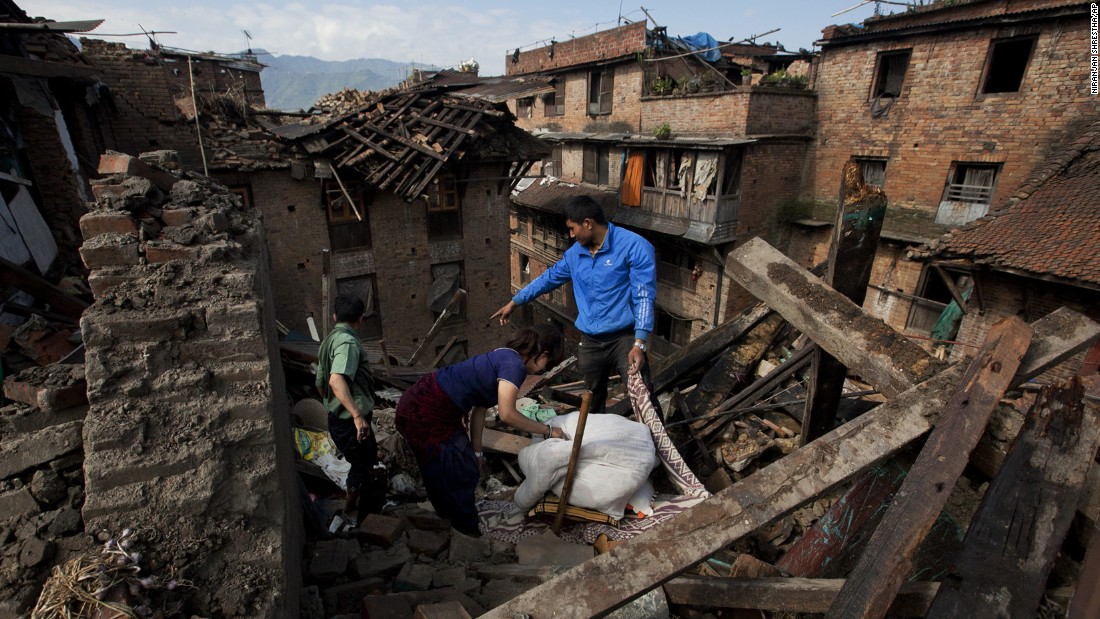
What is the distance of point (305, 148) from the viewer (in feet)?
36.5

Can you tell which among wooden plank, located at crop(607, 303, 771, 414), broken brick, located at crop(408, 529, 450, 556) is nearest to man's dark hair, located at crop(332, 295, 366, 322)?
broken brick, located at crop(408, 529, 450, 556)

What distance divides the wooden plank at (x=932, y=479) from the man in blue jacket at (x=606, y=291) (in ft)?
7.12

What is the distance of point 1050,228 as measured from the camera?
27.8 feet

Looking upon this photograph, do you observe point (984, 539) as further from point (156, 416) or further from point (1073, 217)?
point (1073, 217)

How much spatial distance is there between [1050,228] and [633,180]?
10.8 metres

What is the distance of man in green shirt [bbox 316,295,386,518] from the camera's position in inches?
140

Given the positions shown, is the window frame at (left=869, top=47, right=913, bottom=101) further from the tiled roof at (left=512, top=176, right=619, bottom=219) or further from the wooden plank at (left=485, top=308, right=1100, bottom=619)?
the wooden plank at (left=485, top=308, right=1100, bottom=619)

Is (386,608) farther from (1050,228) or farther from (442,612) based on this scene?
(1050,228)

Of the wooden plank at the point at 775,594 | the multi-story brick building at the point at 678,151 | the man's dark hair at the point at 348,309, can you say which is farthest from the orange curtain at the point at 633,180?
the wooden plank at the point at 775,594

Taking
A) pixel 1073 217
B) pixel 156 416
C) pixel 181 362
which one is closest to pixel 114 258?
pixel 181 362

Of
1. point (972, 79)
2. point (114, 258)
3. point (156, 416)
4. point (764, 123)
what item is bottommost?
point (156, 416)

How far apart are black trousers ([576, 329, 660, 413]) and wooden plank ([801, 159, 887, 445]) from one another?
146cm

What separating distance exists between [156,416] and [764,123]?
15.8 meters

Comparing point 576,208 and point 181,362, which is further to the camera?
point 576,208
